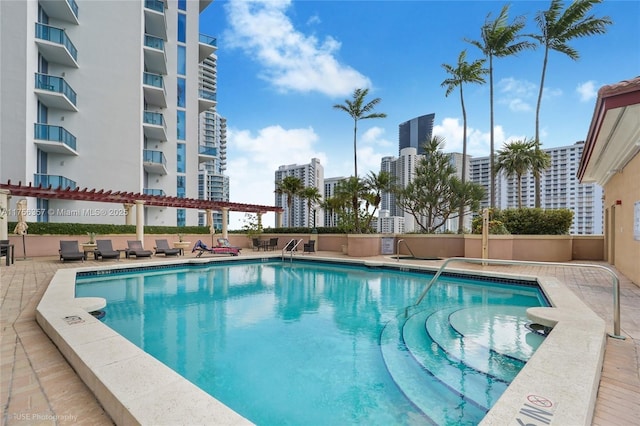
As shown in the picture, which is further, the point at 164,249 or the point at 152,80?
the point at 152,80

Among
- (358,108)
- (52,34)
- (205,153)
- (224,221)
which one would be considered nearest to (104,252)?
(224,221)

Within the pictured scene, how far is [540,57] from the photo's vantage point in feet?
70.6

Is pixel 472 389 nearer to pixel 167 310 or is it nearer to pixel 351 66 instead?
pixel 167 310

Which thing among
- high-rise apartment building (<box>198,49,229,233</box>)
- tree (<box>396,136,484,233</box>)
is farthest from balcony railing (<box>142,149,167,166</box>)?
high-rise apartment building (<box>198,49,229,233</box>)

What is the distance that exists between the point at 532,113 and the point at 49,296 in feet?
88.8

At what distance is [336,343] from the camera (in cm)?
534

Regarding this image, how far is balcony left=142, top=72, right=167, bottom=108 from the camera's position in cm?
2351

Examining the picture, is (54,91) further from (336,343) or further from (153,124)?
(336,343)

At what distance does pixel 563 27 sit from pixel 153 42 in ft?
92.6

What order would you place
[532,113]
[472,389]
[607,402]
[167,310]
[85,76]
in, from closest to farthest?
[607,402]
[472,389]
[167,310]
[85,76]
[532,113]

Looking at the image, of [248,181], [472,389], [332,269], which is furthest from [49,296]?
[248,181]

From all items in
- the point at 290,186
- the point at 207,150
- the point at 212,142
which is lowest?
the point at 290,186

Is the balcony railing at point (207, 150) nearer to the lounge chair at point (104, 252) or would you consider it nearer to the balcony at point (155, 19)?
the balcony at point (155, 19)

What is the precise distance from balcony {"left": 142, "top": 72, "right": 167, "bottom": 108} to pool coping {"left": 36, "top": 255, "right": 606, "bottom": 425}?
23451 millimetres
